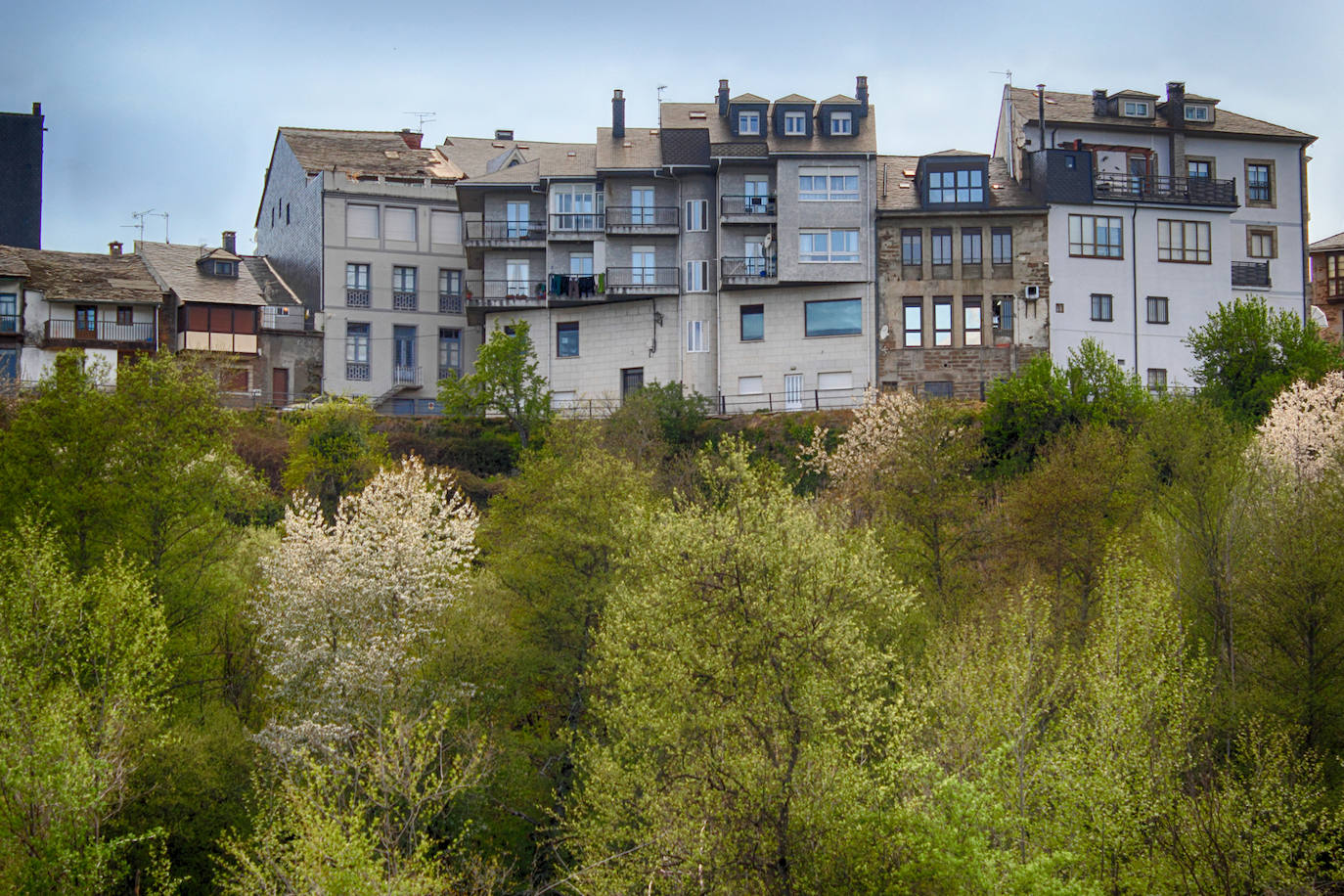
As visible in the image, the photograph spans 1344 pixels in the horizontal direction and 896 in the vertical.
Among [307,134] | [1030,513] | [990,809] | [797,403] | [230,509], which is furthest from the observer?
[307,134]

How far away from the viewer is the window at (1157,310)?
63.2m

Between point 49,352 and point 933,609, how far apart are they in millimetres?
43643

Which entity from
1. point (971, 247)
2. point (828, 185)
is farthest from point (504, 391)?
point (971, 247)

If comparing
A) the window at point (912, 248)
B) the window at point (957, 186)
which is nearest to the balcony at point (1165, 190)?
the window at point (957, 186)

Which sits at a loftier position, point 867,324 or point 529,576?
point 867,324

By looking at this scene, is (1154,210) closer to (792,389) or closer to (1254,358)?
(1254,358)

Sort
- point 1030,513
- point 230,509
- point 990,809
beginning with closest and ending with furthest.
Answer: point 990,809, point 1030,513, point 230,509

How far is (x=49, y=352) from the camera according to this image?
→ 67188 millimetres

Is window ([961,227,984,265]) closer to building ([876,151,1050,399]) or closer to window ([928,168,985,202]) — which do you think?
building ([876,151,1050,399])

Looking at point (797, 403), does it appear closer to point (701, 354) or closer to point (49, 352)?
point (701, 354)

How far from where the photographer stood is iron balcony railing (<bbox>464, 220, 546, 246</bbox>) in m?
67.3

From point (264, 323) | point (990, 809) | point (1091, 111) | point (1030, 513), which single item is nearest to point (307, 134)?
point (264, 323)

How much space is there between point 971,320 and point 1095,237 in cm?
653

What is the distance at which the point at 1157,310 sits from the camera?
63.3 metres
